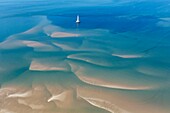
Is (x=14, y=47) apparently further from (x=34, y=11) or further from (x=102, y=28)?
(x=34, y=11)

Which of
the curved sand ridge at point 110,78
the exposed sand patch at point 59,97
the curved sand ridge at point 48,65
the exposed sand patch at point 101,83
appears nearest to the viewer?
the exposed sand patch at point 59,97

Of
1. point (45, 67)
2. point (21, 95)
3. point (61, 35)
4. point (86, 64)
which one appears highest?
point (61, 35)

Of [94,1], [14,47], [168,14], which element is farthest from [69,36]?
[94,1]

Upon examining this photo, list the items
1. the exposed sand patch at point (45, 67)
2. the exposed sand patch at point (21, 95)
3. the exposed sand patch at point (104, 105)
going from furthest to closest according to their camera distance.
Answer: the exposed sand patch at point (45, 67) < the exposed sand patch at point (21, 95) < the exposed sand patch at point (104, 105)

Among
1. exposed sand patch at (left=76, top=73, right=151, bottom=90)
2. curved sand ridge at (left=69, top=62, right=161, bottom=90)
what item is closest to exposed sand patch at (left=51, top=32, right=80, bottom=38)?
curved sand ridge at (left=69, top=62, right=161, bottom=90)

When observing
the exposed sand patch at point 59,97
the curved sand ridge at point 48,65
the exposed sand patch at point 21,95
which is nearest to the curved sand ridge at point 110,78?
the curved sand ridge at point 48,65

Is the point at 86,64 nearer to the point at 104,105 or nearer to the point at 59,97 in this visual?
the point at 59,97

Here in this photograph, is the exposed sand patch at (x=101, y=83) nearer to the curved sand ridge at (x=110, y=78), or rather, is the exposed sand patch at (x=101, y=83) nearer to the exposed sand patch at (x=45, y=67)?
the curved sand ridge at (x=110, y=78)

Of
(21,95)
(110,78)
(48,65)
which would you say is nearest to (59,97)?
(21,95)

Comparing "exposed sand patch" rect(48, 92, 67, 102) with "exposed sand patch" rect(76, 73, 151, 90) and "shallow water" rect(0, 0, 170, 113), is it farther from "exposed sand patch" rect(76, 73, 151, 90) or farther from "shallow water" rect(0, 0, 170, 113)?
"exposed sand patch" rect(76, 73, 151, 90)
